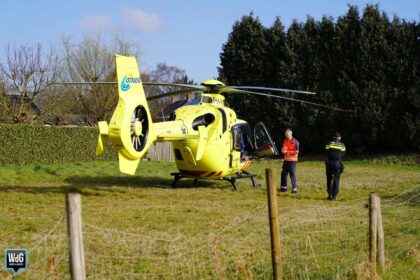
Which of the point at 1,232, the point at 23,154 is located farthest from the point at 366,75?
the point at 1,232

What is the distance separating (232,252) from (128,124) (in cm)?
456

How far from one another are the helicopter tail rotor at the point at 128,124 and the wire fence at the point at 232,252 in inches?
92.5

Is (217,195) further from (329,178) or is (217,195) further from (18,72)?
(18,72)

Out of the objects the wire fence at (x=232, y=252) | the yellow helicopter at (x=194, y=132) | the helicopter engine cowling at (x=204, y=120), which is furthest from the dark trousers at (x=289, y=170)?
the wire fence at (x=232, y=252)

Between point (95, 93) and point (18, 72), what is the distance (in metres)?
8.57

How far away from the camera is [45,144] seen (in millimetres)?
24734

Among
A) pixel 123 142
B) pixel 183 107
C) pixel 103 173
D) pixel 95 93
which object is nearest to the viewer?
pixel 123 142

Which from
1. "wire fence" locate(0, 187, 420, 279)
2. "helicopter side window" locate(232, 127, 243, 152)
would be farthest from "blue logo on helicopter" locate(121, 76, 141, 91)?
"helicopter side window" locate(232, 127, 243, 152)

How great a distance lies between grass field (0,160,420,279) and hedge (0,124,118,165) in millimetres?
6744

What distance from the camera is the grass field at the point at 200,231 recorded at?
6328 mm

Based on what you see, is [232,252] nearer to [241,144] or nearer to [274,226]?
[274,226]

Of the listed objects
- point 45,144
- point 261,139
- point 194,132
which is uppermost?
point 194,132

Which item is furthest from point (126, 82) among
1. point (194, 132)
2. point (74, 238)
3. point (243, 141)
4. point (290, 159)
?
point (74, 238)

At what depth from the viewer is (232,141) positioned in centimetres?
1498
